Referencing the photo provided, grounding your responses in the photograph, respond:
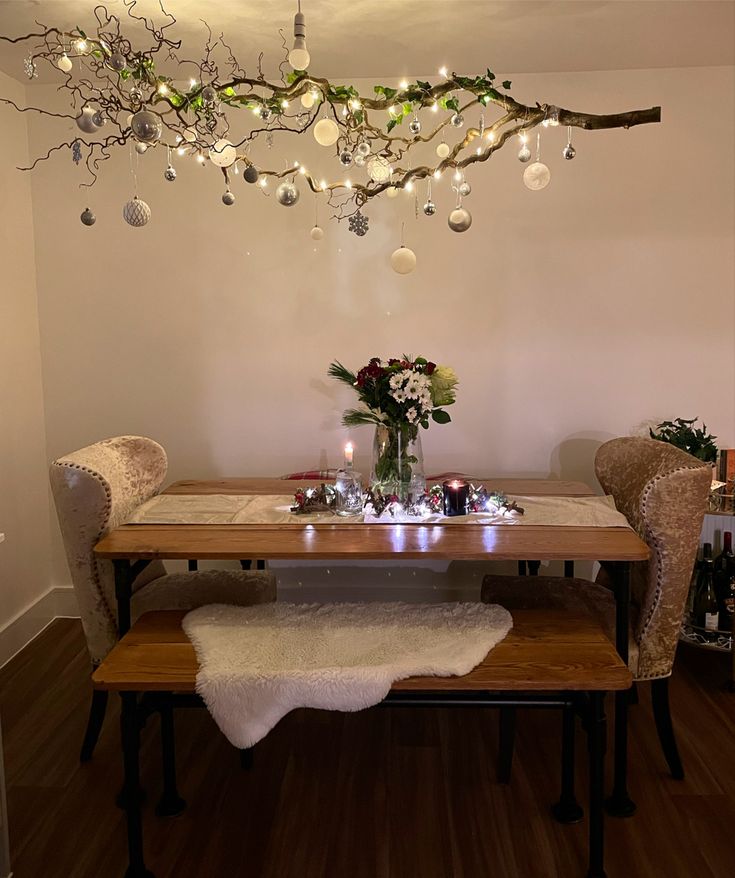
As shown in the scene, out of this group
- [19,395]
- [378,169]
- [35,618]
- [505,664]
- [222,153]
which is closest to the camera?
[505,664]

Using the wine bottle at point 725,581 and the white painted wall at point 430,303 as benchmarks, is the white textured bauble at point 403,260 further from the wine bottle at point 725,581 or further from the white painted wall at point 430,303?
the wine bottle at point 725,581

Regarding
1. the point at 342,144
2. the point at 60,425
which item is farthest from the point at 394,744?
the point at 342,144

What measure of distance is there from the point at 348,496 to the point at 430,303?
4.46ft

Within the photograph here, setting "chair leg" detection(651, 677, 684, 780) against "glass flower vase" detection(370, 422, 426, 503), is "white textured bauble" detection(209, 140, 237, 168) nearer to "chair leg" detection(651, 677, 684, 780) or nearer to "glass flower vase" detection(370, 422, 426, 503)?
"glass flower vase" detection(370, 422, 426, 503)

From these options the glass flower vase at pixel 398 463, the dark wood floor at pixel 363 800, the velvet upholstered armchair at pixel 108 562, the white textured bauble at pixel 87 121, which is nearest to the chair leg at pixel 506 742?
the dark wood floor at pixel 363 800

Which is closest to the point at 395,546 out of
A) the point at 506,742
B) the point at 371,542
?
the point at 371,542

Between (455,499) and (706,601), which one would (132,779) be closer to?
(455,499)

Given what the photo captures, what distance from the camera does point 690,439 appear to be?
122 inches

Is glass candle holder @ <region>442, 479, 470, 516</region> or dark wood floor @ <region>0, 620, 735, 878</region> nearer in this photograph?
dark wood floor @ <region>0, 620, 735, 878</region>

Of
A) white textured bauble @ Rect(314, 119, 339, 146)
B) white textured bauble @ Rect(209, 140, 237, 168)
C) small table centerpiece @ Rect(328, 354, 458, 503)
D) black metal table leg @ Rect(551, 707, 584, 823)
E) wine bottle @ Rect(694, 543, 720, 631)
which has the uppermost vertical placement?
white textured bauble @ Rect(314, 119, 339, 146)

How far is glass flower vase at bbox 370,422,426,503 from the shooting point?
2.53 meters

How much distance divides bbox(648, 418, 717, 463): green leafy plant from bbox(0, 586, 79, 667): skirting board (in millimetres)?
2752

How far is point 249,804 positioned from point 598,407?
2227 mm

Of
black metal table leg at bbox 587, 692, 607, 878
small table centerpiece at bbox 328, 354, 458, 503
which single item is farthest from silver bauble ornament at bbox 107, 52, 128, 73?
black metal table leg at bbox 587, 692, 607, 878
